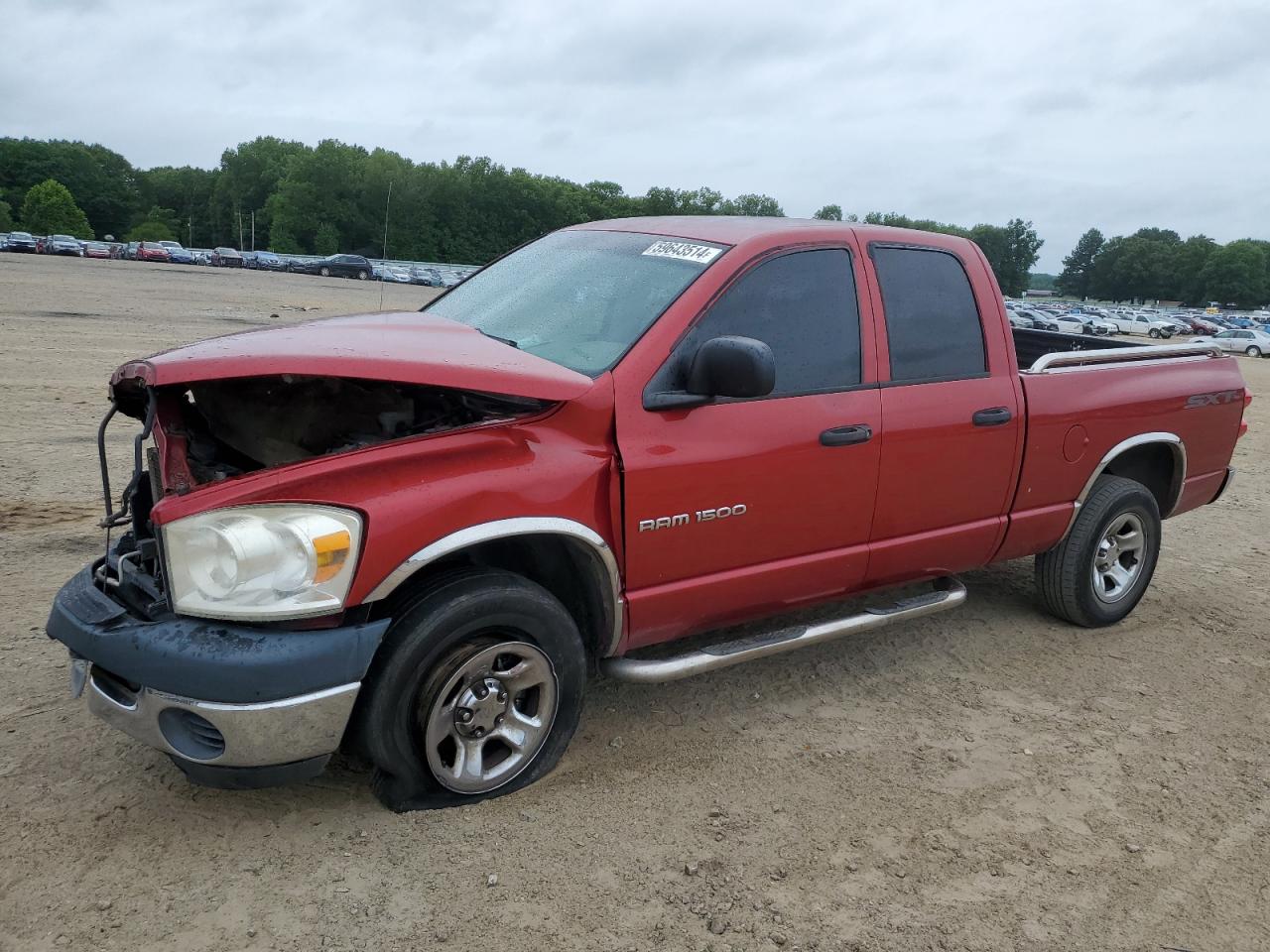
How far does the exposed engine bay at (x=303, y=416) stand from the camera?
341cm

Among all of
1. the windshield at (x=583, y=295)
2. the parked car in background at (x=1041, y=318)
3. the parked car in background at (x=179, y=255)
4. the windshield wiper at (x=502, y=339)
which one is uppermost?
the windshield at (x=583, y=295)

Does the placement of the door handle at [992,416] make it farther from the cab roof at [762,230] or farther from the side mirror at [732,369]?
the side mirror at [732,369]

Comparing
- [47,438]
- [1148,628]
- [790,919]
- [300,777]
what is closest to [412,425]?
[300,777]

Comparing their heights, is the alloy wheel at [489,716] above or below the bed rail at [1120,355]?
below

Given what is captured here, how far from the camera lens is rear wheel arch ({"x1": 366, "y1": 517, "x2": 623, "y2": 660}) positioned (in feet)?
9.86

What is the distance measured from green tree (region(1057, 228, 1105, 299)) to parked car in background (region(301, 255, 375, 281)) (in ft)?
406

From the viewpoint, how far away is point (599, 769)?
3.55 m

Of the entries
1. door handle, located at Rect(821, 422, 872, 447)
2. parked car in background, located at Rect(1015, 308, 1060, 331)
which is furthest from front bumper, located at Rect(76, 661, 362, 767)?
parked car in background, located at Rect(1015, 308, 1060, 331)

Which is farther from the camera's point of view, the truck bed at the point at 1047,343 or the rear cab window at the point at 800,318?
the truck bed at the point at 1047,343

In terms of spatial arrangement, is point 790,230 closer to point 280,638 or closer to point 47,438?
point 280,638

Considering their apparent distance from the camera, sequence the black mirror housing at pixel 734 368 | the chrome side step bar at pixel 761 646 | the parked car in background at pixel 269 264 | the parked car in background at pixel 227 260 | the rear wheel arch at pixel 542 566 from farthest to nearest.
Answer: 1. the parked car in background at pixel 269 264
2. the parked car in background at pixel 227 260
3. the chrome side step bar at pixel 761 646
4. the black mirror housing at pixel 734 368
5. the rear wheel arch at pixel 542 566

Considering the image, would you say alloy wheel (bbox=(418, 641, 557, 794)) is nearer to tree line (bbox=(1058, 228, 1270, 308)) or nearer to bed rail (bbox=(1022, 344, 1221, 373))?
bed rail (bbox=(1022, 344, 1221, 373))

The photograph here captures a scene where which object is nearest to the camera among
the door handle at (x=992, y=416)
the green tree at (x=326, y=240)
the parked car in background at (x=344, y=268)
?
the door handle at (x=992, y=416)

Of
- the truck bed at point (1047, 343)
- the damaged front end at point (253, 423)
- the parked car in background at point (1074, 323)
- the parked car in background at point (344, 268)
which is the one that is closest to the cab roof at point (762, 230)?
the damaged front end at point (253, 423)
